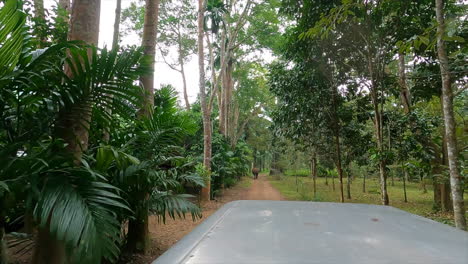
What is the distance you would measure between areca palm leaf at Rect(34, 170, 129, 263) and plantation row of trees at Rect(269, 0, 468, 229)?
145 inches

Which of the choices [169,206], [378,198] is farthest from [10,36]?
[378,198]

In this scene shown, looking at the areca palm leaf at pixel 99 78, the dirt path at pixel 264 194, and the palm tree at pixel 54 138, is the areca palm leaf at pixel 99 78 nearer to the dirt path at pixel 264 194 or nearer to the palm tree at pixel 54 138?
the palm tree at pixel 54 138

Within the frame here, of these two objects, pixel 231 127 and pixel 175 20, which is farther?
pixel 231 127

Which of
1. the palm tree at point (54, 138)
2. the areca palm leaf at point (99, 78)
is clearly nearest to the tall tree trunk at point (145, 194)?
the areca palm leaf at point (99, 78)

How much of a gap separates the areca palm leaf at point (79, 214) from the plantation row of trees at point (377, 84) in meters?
3.69

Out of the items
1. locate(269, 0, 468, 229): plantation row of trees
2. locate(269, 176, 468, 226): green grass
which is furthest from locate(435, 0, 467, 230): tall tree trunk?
locate(269, 176, 468, 226): green grass

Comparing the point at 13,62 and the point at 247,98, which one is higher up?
the point at 247,98

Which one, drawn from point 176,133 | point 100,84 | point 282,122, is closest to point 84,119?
point 100,84

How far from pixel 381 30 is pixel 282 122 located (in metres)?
5.03

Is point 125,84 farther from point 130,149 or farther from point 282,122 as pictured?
point 282,122

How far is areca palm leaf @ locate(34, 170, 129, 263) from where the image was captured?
1.88 m

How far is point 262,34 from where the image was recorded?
1395 cm

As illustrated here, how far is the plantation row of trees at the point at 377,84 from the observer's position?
15.8ft

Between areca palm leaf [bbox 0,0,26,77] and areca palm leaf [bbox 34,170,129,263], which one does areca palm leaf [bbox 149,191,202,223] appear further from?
areca palm leaf [bbox 0,0,26,77]
